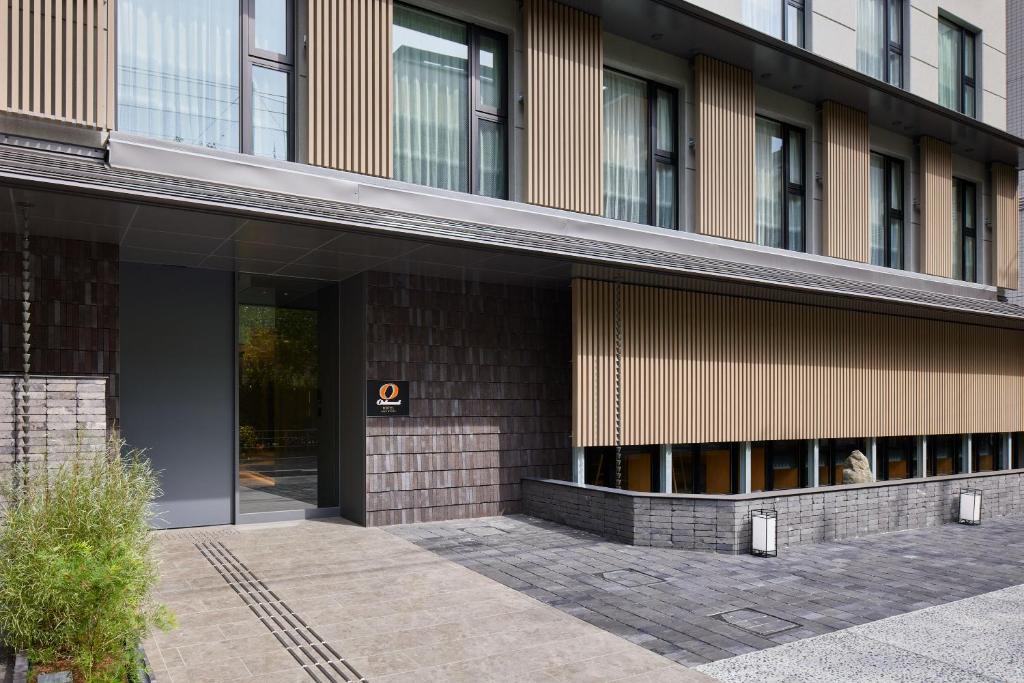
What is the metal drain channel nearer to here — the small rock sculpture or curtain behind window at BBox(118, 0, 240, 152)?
curtain behind window at BBox(118, 0, 240, 152)

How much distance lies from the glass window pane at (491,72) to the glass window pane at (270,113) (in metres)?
2.94

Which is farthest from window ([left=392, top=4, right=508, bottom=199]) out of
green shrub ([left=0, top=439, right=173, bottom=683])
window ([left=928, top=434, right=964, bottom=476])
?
window ([left=928, top=434, right=964, bottom=476])

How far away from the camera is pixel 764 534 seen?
9.55m

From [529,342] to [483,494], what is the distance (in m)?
2.55

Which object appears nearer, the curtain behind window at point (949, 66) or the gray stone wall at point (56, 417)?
the gray stone wall at point (56, 417)

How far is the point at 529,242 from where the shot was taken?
999 centimetres

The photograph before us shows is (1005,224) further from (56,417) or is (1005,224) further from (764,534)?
(56,417)

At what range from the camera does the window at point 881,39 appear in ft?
53.5

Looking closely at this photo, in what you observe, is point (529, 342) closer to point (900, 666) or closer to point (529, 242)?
point (529, 242)

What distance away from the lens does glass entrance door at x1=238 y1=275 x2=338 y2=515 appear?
11.4 meters

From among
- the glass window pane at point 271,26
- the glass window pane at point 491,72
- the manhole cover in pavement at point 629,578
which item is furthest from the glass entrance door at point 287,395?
the manhole cover in pavement at point 629,578

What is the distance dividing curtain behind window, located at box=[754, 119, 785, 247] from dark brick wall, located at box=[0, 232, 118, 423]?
10.8 m

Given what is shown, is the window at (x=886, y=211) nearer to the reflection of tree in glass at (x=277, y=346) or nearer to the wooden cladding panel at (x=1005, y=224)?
the wooden cladding panel at (x=1005, y=224)

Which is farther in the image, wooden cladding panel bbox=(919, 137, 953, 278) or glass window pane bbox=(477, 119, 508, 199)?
wooden cladding panel bbox=(919, 137, 953, 278)
